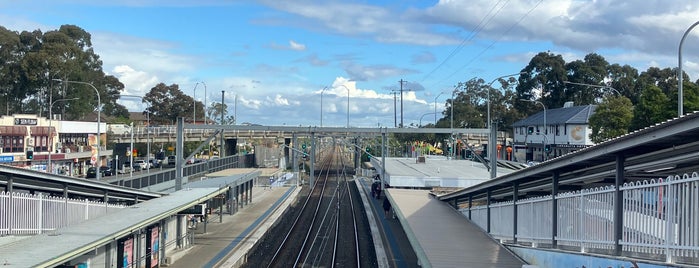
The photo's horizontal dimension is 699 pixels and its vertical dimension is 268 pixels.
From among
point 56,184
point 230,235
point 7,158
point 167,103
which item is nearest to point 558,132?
point 230,235

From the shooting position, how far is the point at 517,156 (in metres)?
71.3

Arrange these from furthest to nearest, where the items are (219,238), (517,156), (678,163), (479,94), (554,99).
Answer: (479,94), (554,99), (517,156), (219,238), (678,163)

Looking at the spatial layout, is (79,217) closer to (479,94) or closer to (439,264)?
(439,264)

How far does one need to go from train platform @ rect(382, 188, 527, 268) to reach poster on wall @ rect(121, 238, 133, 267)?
779 cm

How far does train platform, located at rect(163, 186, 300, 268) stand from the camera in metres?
23.2

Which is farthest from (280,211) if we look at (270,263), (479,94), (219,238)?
(479,94)

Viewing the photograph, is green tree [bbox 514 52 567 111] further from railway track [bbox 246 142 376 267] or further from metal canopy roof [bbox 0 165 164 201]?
metal canopy roof [bbox 0 165 164 201]

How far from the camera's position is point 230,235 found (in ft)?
97.3

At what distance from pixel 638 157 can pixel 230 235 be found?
73.1 feet

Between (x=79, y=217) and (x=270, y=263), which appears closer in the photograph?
(x=79, y=217)

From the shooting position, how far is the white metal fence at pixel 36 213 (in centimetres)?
1343

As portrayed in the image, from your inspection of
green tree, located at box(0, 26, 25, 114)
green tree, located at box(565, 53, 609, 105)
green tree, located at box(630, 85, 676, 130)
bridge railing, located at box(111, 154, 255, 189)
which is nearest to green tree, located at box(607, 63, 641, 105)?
green tree, located at box(565, 53, 609, 105)

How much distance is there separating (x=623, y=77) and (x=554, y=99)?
822cm

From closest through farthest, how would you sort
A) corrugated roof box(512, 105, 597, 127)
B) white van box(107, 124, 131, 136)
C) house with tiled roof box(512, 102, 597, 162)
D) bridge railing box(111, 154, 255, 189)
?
1. bridge railing box(111, 154, 255, 189)
2. house with tiled roof box(512, 102, 597, 162)
3. corrugated roof box(512, 105, 597, 127)
4. white van box(107, 124, 131, 136)
